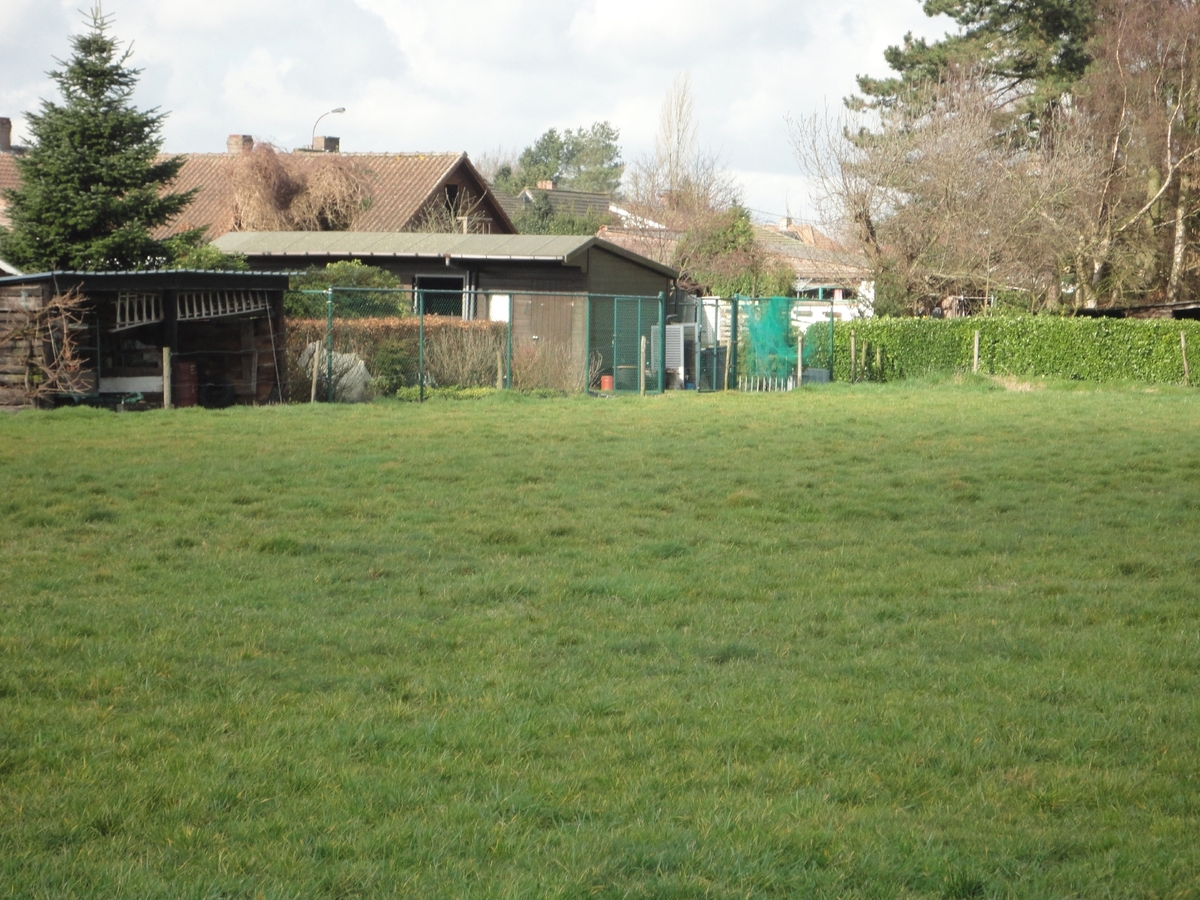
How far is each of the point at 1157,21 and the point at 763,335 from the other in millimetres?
17220

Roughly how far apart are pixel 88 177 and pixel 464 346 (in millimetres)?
7606

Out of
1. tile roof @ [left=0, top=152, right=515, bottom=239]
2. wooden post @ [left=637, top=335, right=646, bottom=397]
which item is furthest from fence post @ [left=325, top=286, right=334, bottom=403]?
tile roof @ [left=0, top=152, right=515, bottom=239]

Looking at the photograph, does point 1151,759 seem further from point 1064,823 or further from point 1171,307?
point 1171,307

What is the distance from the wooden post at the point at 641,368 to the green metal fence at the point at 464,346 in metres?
0.03

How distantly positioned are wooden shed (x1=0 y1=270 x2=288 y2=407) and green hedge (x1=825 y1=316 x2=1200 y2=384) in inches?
561

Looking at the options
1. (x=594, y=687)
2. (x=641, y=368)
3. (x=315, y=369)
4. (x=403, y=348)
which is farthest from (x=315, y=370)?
(x=594, y=687)

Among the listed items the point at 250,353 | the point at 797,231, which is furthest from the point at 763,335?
the point at 797,231

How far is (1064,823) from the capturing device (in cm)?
395

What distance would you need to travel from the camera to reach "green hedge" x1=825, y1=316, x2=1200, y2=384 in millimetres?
27234

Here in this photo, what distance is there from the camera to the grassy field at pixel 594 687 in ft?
12.0

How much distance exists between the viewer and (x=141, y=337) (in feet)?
70.1

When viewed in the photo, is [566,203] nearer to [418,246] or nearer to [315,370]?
[418,246]

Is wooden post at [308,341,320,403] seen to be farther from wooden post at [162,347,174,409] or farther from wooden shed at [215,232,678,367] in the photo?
wooden shed at [215,232,678,367]

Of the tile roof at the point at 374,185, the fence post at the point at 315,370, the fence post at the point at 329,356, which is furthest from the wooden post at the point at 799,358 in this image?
the tile roof at the point at 374,185
